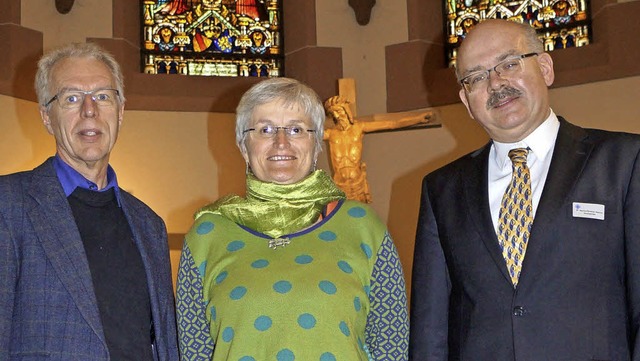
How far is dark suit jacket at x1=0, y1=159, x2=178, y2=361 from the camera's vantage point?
2.39m

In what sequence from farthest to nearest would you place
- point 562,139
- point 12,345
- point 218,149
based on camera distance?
point 218,149
point 562,139
point 12,345

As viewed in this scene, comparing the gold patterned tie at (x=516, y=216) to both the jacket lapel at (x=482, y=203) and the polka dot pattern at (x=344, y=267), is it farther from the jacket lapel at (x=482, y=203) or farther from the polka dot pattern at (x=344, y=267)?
the polka dot pattern at (x=344, y=267)

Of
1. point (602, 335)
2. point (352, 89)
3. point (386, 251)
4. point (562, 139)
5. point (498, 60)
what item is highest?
Result: point (352, 89)

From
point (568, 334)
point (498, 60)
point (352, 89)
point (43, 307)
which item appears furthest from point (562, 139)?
point (352, 89)

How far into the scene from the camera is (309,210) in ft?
8.89

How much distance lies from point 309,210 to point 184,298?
0.43m

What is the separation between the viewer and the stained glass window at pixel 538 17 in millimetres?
7199

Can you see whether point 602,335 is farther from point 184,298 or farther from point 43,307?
point 43,307

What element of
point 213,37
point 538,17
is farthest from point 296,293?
point 213,37

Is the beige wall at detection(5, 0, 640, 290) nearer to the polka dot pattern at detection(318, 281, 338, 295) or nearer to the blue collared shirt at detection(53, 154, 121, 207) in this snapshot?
the blue collared shirt at detection(53, 154, 121, 207)

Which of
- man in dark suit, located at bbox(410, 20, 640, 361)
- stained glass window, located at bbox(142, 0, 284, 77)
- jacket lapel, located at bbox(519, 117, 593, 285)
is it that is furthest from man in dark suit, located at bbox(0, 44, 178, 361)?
stained glass window, located at bbox(142, 0, 284, 77)

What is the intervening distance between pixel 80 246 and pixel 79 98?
0.44 metres

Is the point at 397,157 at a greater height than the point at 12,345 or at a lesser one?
greater

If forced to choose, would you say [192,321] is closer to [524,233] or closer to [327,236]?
[327,236]
